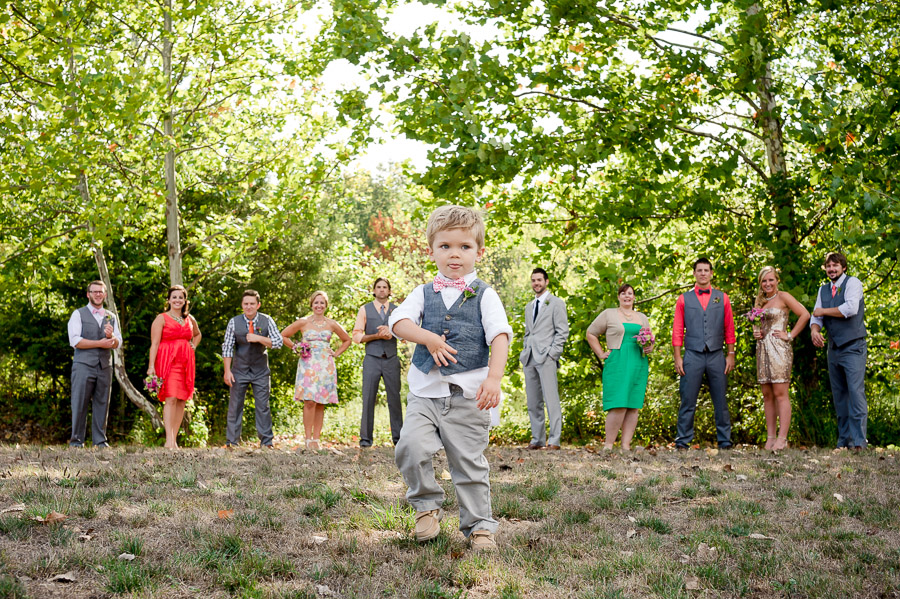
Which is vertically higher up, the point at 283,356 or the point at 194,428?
the point at 283,356

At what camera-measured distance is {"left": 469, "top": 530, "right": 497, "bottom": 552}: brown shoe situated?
3801 millimetres

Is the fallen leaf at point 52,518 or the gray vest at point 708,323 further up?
the gray vest at point 708,323

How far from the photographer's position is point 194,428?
45.2 feet

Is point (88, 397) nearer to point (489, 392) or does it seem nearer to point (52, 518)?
point (52, 518)

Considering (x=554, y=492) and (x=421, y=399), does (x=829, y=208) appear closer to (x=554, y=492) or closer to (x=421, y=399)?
(x=554, y=492)

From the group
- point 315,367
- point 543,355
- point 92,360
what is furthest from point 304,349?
point 543,355

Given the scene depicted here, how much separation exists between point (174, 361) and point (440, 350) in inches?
268

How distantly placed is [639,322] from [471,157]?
2993mm

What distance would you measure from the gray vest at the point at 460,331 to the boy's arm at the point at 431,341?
2.5 inches

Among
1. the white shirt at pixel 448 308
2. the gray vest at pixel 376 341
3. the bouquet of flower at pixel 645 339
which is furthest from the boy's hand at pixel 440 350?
the gray vest at pixel 376 341

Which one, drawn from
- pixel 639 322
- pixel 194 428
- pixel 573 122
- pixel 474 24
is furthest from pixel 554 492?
pixel 194 428

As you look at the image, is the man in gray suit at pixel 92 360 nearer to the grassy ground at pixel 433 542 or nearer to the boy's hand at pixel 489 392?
the grassy ground at pixel 433 542

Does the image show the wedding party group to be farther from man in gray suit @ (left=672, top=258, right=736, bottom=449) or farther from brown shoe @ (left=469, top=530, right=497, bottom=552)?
brown shoe @ (left=469, top=530, right=497, bottom=552)

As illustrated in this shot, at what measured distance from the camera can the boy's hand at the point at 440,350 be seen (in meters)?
3.87
